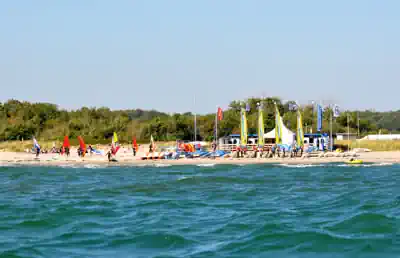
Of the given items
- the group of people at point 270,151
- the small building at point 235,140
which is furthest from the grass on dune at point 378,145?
the group of people at point 270,151

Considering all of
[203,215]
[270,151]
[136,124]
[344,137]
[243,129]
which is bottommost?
[203,215]

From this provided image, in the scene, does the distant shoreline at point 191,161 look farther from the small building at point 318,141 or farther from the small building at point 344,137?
the small building at point 344,137

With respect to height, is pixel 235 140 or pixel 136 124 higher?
pixel 136 124

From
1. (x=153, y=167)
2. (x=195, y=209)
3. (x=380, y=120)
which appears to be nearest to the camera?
(x=195, y=209)

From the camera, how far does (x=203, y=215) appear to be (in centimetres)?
2372

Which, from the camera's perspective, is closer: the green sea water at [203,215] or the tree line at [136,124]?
the green sea water at [203,215]

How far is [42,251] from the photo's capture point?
1778cm

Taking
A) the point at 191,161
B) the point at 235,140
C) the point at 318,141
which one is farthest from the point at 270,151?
the point at 235,140

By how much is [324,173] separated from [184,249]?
2627cm

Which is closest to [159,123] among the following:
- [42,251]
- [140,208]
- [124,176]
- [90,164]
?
[90,164]

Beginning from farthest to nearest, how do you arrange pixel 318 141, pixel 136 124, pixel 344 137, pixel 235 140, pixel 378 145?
pixel 136 124 < pixel 344 137 < pixel 378 145 < pixel 235 140 < pixel 318 141

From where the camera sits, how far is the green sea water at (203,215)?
17.9m

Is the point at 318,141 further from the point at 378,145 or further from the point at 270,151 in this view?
the point at 270,151

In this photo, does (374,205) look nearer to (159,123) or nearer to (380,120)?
(159,123)
